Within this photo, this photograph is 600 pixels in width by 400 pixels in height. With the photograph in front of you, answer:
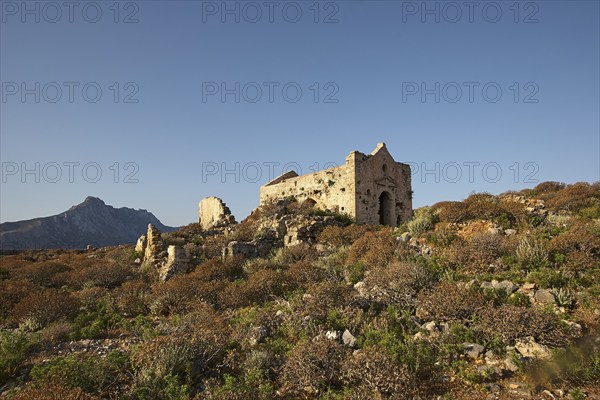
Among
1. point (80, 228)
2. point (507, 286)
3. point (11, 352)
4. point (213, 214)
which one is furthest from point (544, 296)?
point (80, 228)

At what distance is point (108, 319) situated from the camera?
8.67 meters

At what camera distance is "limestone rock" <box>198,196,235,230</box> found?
23.8 m

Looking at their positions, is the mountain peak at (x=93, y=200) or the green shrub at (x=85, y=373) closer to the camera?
the green shrub at (x=85, y=373)

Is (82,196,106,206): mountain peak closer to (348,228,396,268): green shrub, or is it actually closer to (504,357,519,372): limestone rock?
(348,228,396,268): green shrub

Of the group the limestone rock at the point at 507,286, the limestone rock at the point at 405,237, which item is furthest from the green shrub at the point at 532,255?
the limestone rock at the point at 405,237

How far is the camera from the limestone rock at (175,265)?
12812 millimetres

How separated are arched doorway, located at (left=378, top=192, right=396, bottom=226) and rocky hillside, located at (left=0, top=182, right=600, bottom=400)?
9.57 meters

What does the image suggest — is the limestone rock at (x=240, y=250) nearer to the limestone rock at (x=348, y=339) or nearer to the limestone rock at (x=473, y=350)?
the limestone rock at (x=348, y=339)

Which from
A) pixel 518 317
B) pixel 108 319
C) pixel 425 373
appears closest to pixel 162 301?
pixel 108 319

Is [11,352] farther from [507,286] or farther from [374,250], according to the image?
[507,286]

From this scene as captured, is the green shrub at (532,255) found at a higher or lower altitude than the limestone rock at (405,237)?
lower

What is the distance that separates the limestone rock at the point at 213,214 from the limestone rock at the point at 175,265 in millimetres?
9359

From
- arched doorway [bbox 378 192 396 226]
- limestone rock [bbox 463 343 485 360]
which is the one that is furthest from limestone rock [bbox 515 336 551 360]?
arched doorway [bbox 378 192 396 226]

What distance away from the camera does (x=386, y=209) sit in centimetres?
2255
